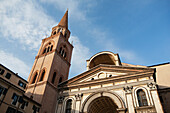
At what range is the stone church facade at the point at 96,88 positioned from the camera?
18.4m

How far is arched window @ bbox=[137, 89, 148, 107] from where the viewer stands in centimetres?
1792

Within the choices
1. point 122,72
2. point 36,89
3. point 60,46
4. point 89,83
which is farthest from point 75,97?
point 60,46

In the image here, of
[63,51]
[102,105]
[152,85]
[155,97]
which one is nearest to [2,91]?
[102,105]

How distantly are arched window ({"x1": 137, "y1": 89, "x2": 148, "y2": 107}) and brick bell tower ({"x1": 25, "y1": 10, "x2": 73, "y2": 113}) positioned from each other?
499 inches

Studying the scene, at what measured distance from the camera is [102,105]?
74.3 ft

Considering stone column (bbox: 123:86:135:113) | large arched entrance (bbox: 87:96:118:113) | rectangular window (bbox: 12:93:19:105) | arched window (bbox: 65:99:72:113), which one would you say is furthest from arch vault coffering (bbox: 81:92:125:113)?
rectangular window (bbox: 12:93:19:105)

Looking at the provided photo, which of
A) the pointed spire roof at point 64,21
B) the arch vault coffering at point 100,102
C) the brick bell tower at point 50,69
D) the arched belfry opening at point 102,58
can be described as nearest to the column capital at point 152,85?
the arch vault coffering at point 100,102

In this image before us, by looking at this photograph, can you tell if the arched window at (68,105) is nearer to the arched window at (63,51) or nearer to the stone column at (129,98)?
the stone column at (129,98)

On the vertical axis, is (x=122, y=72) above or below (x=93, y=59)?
below

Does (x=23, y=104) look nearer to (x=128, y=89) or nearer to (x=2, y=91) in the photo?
(x=2, y=91)

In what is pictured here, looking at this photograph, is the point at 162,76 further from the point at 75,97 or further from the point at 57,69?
the point at 57,69

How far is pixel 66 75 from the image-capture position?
29641 mm

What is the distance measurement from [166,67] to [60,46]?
67.3ft

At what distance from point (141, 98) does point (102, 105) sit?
6451 mm
